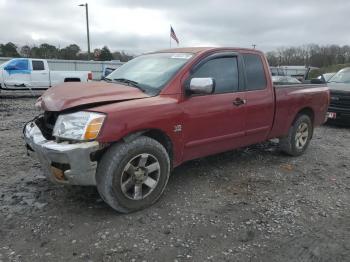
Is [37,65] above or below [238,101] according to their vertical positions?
above

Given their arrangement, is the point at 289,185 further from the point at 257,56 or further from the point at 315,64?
the point at 315,64

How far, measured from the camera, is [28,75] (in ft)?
59.0

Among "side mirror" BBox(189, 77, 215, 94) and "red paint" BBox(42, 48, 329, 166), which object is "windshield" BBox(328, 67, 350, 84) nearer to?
Result: "red paint" BBox(42, 48, 329, 166)

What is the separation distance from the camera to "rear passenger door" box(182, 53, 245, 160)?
174 inches

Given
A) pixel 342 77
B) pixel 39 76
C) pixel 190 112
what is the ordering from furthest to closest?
pixel 39 76 < pixel 342 77 < pixel 190 112

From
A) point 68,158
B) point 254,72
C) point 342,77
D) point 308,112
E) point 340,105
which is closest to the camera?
point 68,158

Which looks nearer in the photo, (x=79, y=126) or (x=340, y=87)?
(x=79, y=126)

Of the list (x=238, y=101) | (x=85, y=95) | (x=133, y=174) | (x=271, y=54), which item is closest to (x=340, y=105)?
(x=238, y=101)

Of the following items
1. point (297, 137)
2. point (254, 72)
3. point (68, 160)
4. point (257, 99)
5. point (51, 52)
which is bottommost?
point (297, 137)

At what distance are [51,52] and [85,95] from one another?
43.5 m

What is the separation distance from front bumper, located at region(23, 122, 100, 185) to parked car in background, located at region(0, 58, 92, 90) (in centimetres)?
1400

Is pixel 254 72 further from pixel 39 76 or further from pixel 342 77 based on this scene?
pixel 39 76

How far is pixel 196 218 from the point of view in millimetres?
3904

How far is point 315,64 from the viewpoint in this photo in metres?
62.6
